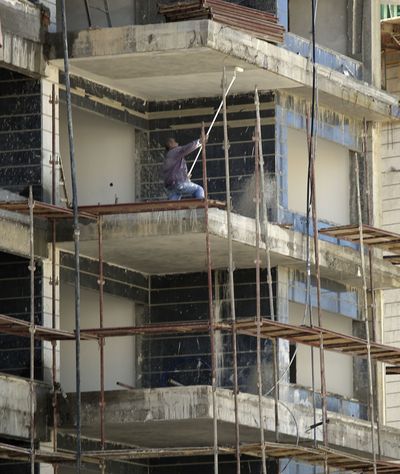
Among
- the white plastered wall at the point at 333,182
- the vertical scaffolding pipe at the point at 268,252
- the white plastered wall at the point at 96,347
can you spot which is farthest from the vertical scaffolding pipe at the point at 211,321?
the white plastered wall at the point at 333,182

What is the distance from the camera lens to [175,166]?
4028 centimetres

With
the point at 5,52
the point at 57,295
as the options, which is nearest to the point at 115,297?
the point at 57,295

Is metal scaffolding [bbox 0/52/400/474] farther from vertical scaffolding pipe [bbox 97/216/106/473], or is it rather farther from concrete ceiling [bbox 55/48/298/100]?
concrete ceiling [bbox 55/48/298/100]

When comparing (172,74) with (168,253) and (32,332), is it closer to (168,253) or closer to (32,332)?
(168,253)

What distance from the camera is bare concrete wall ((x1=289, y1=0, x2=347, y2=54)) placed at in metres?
45.6

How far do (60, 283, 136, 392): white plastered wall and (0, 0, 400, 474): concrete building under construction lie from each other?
0.04 meters

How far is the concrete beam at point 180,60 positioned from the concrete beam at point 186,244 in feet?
8.11

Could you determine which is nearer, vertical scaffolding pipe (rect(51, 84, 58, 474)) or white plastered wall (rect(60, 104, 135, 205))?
vertical scaffolding pipe (rect(51, 84, 58, 474))

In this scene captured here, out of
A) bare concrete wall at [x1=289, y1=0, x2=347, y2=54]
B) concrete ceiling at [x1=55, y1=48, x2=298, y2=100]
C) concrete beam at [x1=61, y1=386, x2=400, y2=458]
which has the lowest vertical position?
concrete beam at [x1=61, y1=386, x2=400, y2=458]

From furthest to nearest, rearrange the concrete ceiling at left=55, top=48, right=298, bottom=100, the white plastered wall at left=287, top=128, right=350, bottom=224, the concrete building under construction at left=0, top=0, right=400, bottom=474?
the white plastered wall at left=287, top=128, right=350, bottom=224 < the concrete ceiling at left=55, top=48, right=298, bottom=100 < the concrete building under construction at left=0, top=0, right=400, bottom=474

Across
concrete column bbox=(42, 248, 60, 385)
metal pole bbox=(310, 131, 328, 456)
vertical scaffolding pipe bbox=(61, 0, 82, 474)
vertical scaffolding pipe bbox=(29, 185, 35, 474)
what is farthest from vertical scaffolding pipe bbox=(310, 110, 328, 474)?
vertical scaffolding pipe bbox=(29, 185, 35, 474)

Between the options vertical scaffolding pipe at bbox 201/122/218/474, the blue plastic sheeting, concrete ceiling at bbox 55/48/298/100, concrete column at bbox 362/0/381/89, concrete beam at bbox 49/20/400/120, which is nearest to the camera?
vertical scaffolding pipe at bbox 201/122/218/474

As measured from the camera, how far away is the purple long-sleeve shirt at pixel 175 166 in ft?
132

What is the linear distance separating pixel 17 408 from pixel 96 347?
13.6 feet
